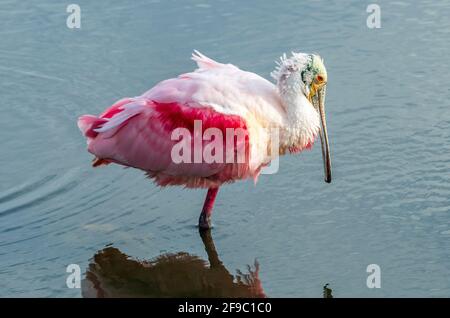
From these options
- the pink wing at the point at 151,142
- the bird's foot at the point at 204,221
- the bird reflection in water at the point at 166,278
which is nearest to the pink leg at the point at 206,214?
the bird's foot at the point at 204,221

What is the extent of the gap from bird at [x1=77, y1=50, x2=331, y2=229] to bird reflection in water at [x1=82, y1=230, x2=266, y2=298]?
0.51 m

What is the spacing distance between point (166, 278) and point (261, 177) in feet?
5.69

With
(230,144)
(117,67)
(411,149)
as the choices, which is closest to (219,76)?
(230,144)

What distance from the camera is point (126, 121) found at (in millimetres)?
8555

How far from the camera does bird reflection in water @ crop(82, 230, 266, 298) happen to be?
25.5 ft

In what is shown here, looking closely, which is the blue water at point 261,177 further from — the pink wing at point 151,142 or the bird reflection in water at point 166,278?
the pink wing at point 151,142

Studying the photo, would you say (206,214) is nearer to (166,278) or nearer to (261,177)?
(166,278)

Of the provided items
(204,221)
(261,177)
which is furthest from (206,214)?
(261,177)

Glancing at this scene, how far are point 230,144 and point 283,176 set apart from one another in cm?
119

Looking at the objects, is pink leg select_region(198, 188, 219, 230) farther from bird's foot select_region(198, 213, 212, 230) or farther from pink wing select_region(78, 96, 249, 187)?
pink wing select_region(78, 96, 249, 187)

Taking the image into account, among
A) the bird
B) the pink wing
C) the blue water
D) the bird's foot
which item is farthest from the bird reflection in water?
the pink wing

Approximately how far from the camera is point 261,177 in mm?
9328

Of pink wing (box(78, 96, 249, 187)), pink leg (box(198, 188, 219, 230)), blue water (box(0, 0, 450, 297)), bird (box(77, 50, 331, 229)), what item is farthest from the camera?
pink leg (box(198, 188, 219, 230))

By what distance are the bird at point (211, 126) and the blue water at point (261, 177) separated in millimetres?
498
